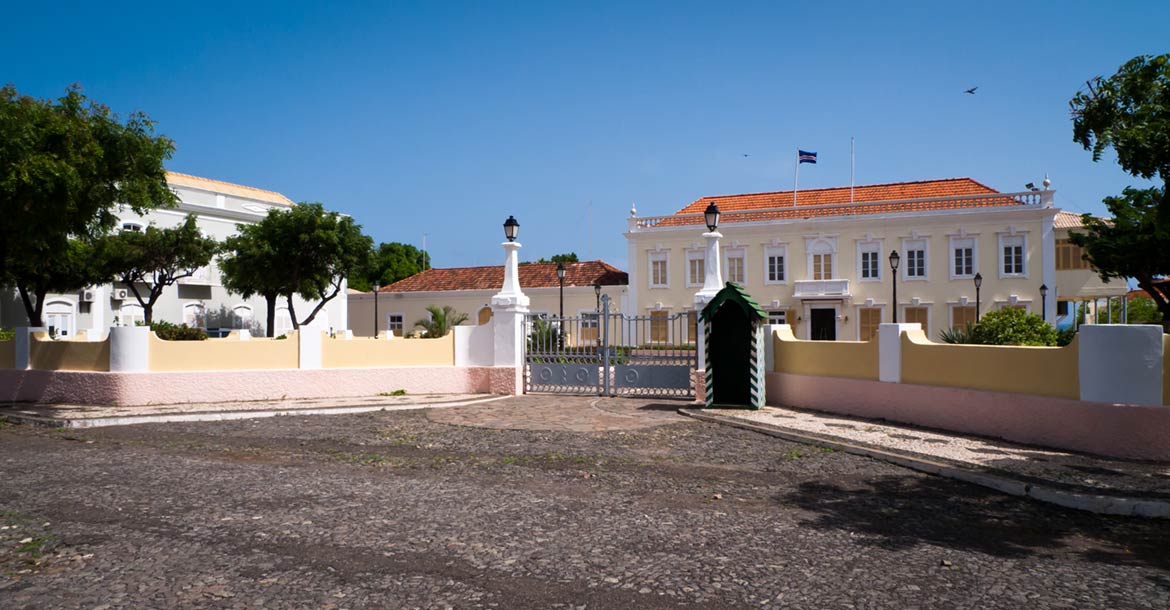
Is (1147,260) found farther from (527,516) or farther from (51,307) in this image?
(51,307)

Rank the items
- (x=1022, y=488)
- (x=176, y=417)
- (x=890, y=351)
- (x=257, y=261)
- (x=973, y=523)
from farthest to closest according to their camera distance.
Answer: (x=257, y=261)
(x=176, y=417)
(x=890, y=351)
(x=1022, y=488)
(x=973, y=523)

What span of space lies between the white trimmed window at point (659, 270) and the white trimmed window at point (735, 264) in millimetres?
2911

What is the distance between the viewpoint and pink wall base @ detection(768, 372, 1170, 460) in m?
8.67

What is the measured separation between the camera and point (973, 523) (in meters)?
6.20

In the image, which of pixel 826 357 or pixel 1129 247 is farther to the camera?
pixel 1129 247

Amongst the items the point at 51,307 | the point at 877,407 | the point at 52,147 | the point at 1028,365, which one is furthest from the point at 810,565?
the point at 51,307

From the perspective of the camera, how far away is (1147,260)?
76.3 ft

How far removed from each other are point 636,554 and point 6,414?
1296 centimetres

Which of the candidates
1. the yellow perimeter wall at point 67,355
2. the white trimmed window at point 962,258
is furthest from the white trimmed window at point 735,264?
the yellow perimeter wall at point 67,355

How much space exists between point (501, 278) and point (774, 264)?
14.1m

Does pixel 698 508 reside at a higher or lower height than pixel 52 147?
lower

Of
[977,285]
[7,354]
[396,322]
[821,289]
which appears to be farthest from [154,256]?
[977,285]

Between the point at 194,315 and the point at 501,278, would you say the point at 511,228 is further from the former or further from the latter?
the point at 194,315

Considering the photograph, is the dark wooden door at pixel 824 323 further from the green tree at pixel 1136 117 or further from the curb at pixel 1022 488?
the green tree at pixel 1136 117
